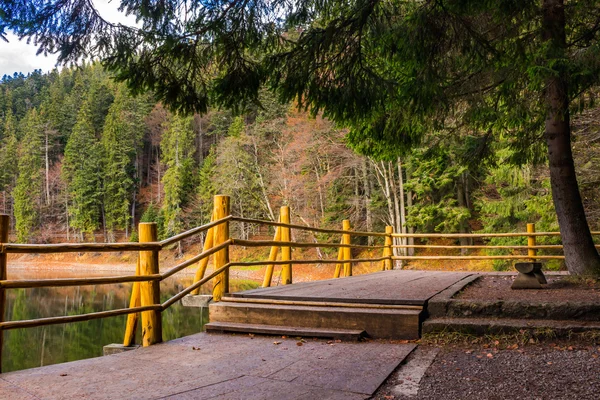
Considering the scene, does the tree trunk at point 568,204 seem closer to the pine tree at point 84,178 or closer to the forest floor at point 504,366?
the forest floor at point 504,366

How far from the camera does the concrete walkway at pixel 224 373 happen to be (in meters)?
3.33

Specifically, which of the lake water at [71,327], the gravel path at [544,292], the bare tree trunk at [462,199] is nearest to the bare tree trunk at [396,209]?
the bare tree trunk at [462,199]

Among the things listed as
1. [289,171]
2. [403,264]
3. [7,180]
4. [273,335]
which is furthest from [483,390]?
[7,180]

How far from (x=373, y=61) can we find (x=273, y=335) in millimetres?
3840

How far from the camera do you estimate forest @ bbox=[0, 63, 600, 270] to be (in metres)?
14.6

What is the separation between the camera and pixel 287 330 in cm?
519

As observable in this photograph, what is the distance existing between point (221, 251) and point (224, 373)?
275 cm

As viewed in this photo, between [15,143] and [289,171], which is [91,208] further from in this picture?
[289,171]

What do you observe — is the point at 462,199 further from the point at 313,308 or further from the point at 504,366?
the point at 504,366

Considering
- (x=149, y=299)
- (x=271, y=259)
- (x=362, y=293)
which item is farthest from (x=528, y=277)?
(x=149, y=299)

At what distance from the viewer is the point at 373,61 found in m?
6.66

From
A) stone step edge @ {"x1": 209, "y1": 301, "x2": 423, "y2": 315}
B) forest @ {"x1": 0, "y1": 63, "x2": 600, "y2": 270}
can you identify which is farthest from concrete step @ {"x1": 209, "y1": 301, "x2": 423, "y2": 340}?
forest @ {"x1": 0, "y1": 63, "x2": 600, "y2": 270}

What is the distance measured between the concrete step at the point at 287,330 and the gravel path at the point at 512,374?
3.07 ft

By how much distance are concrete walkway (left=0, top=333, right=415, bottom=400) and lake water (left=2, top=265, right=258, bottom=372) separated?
9286mm
